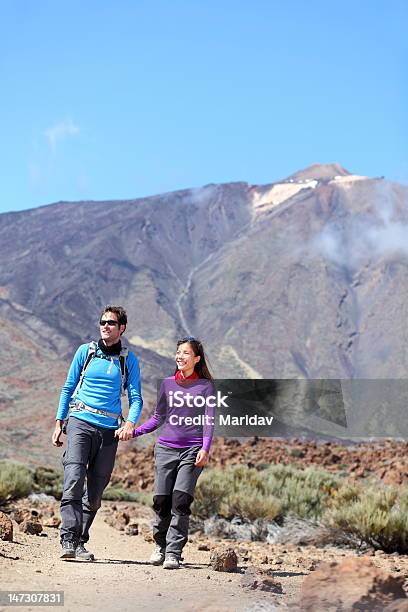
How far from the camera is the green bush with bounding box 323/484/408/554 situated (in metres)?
9.11

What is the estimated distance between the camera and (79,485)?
249 inches

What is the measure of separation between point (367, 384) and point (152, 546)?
14.0m

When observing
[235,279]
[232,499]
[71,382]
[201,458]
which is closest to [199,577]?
[201,458]

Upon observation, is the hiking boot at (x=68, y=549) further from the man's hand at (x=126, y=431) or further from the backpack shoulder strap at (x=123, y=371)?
→ the backpack shoulder strap at (x=123, y=371)

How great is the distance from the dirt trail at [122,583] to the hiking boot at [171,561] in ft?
0.20

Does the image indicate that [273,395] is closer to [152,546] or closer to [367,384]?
[367,384]

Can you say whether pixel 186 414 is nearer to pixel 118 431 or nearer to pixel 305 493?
pixel 118 431

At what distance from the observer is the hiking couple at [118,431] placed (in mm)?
6328

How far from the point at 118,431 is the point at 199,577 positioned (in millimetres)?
1114


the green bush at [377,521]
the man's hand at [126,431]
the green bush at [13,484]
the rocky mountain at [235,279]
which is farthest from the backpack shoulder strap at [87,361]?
the rocky mountain at [235,279]

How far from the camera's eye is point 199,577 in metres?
5.91

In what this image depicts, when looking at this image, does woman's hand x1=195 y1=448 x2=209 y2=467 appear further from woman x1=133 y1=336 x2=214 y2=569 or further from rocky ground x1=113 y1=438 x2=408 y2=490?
rocky ground x1=113 y1=438 x2=408 y2=490

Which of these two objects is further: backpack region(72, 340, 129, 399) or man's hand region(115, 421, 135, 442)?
backpack region(72, 340, 129, 399)

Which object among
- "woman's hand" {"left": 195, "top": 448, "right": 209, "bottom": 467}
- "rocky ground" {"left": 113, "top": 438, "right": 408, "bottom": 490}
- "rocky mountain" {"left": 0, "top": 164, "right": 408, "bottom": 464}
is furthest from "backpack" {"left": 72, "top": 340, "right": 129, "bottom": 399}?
"rocky mountain" {"left": 0, "top": 164, "right": 408, "bottom": 464}
